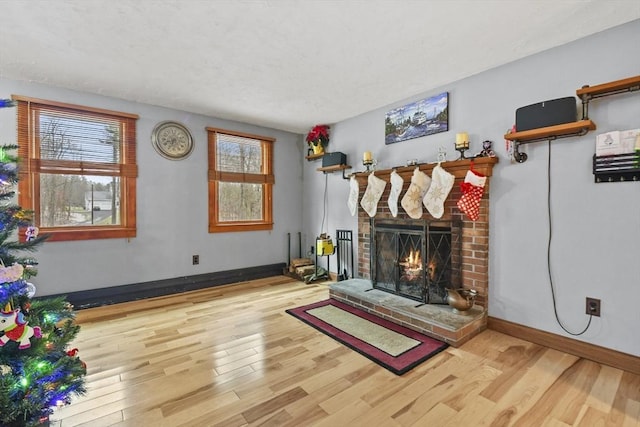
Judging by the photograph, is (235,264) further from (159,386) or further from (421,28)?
(421,28)

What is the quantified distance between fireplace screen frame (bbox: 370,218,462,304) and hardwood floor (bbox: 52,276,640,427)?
1.80 feet

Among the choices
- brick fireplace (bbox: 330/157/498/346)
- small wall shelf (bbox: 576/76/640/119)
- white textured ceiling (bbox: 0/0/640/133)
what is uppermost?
white textured ceiling (bbox: 0/0/640/133)

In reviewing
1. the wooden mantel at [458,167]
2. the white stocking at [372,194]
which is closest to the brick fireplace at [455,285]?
the wooden mantel at [458,167]

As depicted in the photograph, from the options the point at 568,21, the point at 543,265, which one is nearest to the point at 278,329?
the point at 543,265

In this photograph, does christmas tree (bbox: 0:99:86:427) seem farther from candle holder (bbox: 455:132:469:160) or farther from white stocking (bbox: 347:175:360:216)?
candle holder (bbox: 455:132:469:160)

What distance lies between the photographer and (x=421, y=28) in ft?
6.37

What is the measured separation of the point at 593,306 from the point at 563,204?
0.72 metres

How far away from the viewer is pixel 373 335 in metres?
2.38

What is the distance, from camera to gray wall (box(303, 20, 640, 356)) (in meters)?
1.88

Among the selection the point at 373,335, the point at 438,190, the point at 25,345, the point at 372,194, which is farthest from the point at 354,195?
the point at 25,345

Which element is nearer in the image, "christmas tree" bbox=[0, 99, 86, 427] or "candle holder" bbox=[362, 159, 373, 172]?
"christmas tree" bbox=[0, 99, 86, 427]

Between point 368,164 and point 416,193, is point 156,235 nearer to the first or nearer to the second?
point 368,164

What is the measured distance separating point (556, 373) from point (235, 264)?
3.45m

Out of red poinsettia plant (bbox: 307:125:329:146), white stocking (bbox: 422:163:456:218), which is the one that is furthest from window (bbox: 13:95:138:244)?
white stocking (bbox: 422:163:456:218)
